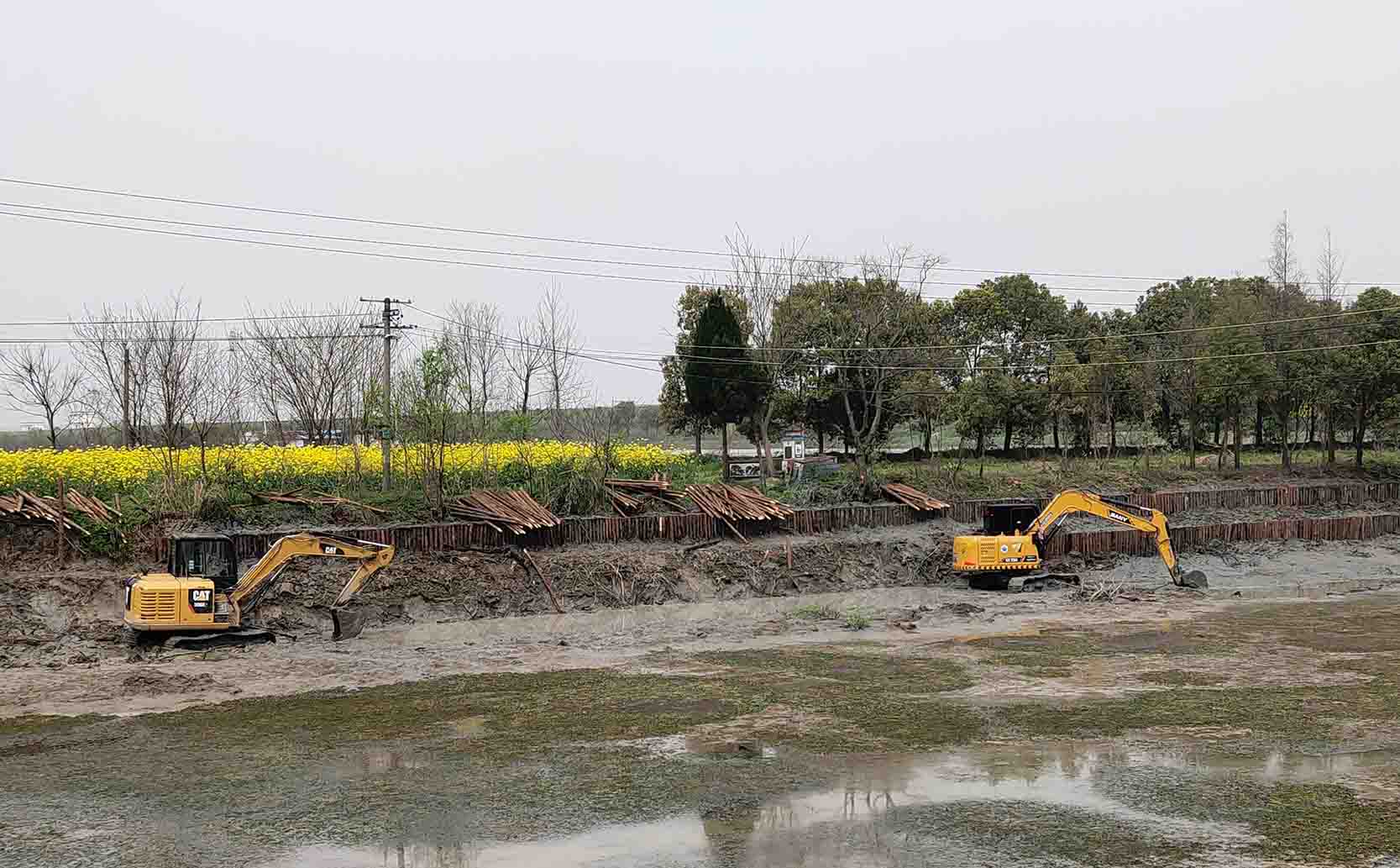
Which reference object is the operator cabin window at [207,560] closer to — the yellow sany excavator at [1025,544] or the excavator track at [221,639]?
the excavator track at [221,639]

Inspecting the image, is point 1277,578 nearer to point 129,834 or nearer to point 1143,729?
point 1143,729

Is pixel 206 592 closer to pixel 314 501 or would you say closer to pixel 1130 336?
pixel 314 501

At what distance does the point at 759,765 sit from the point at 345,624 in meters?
11.2

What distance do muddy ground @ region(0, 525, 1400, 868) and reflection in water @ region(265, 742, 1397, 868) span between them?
38 mm

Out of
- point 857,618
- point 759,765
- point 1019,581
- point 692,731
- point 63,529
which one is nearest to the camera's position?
point 759,765

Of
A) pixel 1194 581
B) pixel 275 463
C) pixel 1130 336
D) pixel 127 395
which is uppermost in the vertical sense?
pixel 1130 336

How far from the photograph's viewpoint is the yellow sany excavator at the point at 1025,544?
25656 millimetres

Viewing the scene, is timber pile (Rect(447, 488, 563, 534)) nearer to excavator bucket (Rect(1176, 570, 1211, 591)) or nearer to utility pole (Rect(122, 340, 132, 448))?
excavator bucket (Rect(1176, 570, 1211, 591))

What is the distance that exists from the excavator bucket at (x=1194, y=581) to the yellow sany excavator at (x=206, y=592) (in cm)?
1790

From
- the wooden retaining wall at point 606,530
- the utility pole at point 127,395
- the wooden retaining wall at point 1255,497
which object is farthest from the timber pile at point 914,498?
the utility pole at point 127,395

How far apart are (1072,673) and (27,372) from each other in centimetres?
3749

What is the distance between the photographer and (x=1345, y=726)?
13289mm

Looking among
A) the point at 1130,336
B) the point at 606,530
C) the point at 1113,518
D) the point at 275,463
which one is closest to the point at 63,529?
the point at 275,463

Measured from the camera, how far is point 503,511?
25438mm
